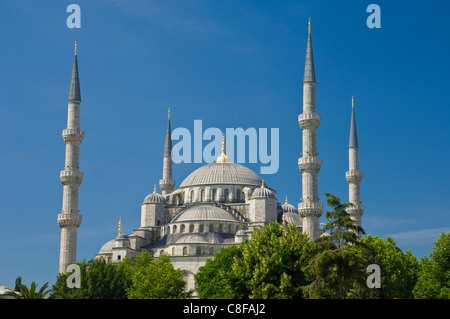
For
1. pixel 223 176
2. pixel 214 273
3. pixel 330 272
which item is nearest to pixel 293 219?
pixel 223 176

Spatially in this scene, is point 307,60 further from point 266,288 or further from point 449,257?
point 266,288

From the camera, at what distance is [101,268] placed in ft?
163

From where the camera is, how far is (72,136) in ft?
197

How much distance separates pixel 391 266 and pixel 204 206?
23573mm

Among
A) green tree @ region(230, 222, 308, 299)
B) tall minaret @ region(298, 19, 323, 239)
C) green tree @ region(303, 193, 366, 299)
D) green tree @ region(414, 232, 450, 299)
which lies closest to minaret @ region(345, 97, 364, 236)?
tall minaret @ region(298, 19, 323, 239)

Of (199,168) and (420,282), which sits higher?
(199,168)

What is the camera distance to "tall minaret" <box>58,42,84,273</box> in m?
58.3

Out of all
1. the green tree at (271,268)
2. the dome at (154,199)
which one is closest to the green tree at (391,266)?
the green tree at (271,268)

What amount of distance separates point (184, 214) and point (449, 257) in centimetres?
3133

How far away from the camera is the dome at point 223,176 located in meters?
75.7

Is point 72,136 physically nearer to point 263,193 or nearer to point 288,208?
point 263,193

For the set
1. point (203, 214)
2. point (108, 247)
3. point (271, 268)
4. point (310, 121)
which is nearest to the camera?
point (271, 268)

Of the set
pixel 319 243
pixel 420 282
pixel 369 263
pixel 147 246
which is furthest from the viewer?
pixel 147 246
